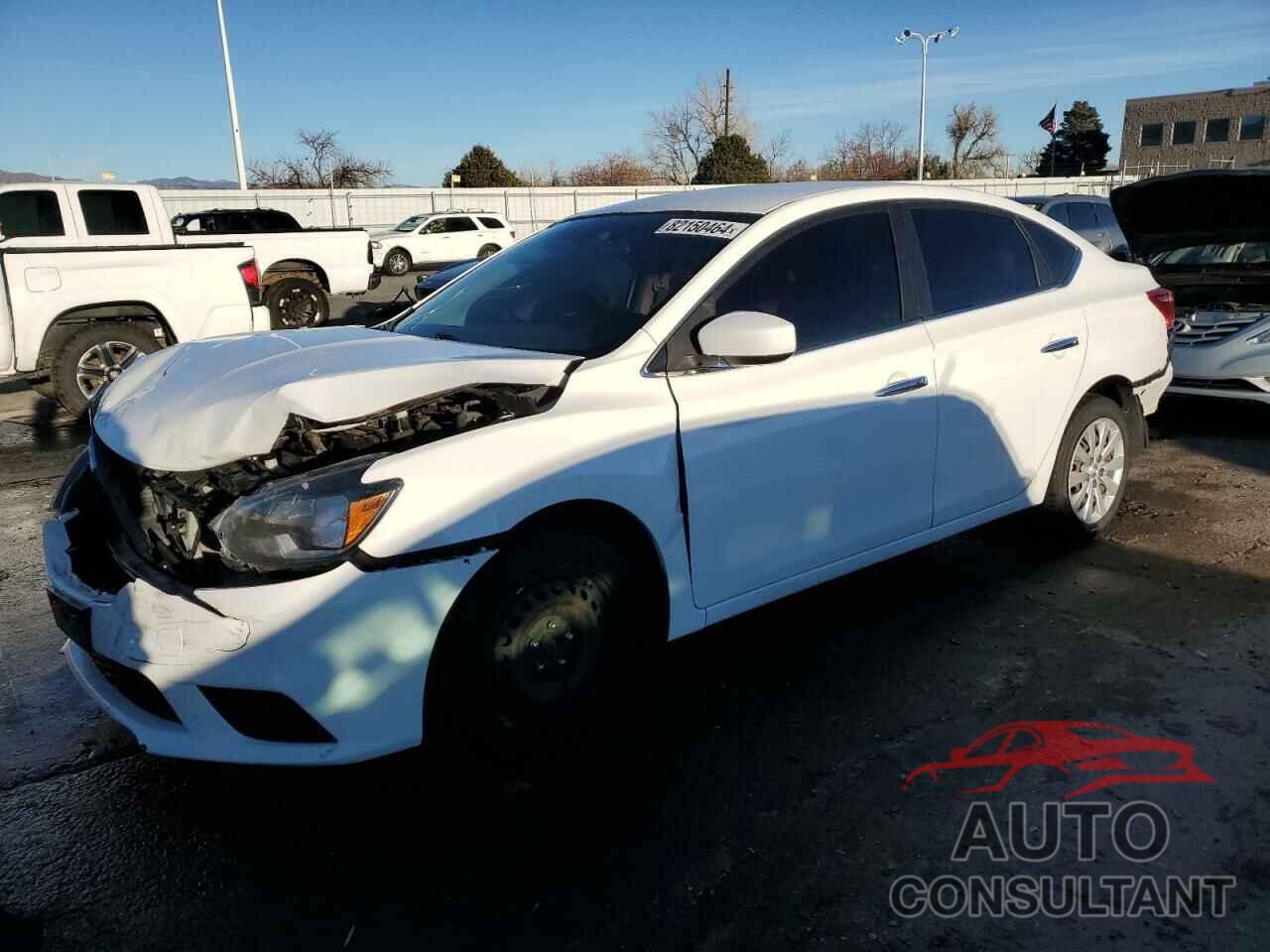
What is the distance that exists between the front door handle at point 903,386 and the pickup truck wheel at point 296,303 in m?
11.4

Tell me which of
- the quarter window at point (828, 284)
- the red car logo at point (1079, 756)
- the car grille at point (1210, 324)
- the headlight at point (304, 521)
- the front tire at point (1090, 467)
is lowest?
the red car logo at point (1079, 756)

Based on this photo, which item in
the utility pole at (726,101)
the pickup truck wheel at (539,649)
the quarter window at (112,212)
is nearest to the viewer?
the pickup truck wheel at (539,649)

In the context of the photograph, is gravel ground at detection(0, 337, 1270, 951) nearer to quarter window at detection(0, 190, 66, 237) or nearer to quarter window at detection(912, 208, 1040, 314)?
quarter window at detection(912, 208, 1040, 314)

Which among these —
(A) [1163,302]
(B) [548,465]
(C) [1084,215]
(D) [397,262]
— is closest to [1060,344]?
(A) [1163,302]

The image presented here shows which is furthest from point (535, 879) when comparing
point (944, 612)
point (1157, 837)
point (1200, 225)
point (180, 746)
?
point (1200, 225)

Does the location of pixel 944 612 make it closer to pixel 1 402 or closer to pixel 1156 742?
pixel 1156 742

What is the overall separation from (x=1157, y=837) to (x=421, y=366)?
2.48 metres

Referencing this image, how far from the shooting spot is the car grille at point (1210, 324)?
6969 millimetres

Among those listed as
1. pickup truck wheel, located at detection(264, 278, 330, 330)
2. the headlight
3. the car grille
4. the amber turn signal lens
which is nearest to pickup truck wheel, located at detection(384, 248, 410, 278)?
pickup truck wheel, located at detection(264, 278, 330, 330)

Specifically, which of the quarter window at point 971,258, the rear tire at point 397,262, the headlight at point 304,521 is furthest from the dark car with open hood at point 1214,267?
the rear tire at point 397,262

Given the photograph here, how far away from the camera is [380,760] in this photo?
9.92ft

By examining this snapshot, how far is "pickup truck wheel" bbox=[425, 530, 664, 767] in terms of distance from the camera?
8.50ft

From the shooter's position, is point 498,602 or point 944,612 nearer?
point 498,602

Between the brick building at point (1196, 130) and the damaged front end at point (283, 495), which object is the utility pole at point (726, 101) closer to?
the brick building at point (1196, 130)
